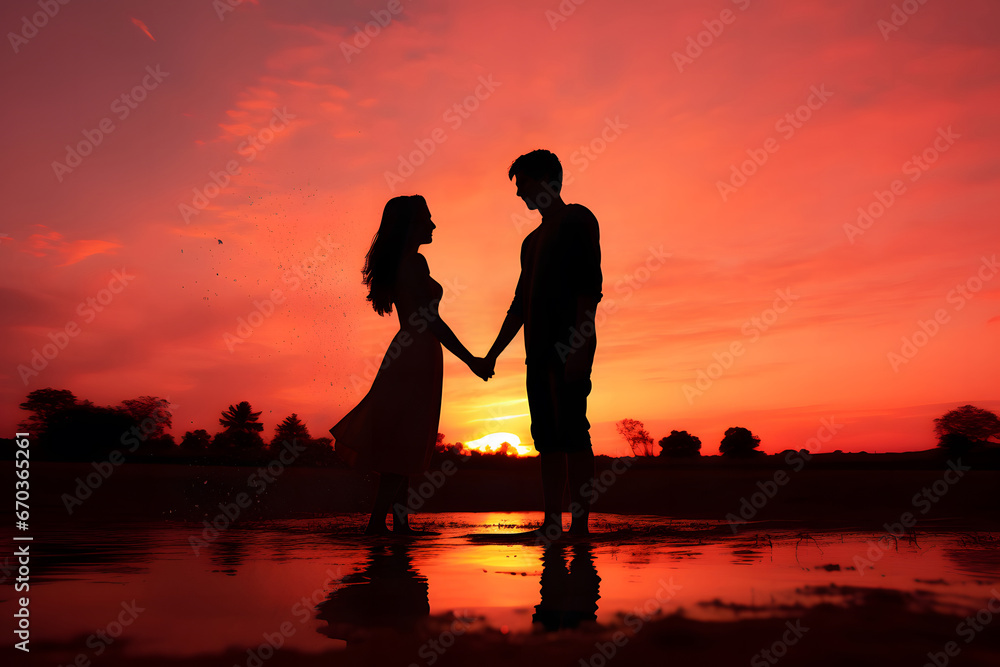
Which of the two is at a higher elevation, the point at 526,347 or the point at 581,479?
the point at 526,347

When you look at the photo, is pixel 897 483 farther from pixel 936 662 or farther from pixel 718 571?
pixel 936 662

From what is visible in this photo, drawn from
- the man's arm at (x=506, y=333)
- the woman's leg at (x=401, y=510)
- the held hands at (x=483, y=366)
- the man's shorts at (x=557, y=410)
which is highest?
the man's arm at (x=506, y=333)

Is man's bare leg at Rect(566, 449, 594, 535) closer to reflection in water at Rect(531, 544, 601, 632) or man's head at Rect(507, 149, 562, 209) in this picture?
reflection in water at Rect(531, 544, 601, 632)

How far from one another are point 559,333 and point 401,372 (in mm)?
1314

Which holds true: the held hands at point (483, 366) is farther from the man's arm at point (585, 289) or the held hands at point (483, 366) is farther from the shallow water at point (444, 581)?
the shallow water at point (444, 581)

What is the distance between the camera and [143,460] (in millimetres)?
20297

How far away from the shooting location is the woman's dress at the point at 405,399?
5.85m

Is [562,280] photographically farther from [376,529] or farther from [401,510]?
[376,529]

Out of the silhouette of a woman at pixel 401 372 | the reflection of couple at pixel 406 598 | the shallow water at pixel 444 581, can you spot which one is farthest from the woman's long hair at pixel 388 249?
the reflection of couple at pixel 406 598

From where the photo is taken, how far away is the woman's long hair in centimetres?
604

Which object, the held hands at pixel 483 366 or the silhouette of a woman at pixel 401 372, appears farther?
the held hands at pixel 483 366

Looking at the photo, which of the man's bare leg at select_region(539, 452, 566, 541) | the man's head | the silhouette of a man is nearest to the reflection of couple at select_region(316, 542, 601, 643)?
the man's bare leg at select_region(539, 452, 566, 541)

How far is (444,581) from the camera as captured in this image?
126 inches

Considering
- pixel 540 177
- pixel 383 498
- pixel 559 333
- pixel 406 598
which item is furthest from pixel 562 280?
pixel 406 598
